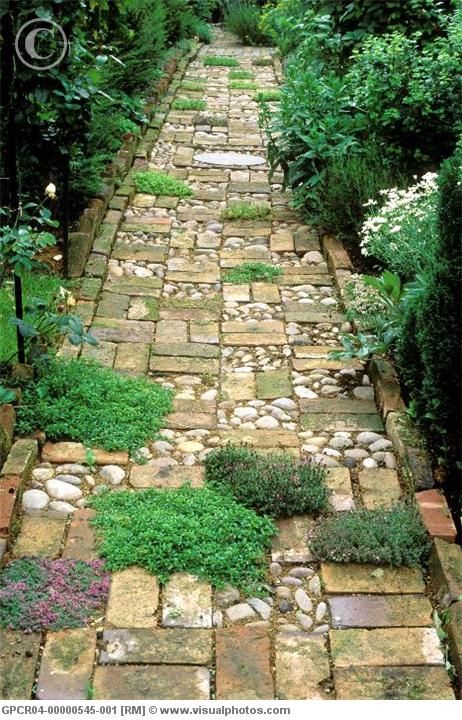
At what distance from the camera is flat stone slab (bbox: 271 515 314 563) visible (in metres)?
3.15

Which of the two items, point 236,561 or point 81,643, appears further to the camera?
point 236,561

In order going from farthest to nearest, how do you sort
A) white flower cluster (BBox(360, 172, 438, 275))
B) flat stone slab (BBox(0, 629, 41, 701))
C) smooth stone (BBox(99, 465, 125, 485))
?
→ white flower cluster (BBox(360, 172, 438, 275)), smooth stone (BBox(99, 465, 125, 485)), flat stone slab (BBox(0, 629, 41, 701))

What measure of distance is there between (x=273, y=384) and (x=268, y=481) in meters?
1.06

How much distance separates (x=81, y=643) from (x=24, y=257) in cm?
160

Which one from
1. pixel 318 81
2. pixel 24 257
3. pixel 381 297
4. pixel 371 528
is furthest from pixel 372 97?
pixel 371 528

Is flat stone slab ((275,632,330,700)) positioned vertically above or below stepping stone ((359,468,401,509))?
above

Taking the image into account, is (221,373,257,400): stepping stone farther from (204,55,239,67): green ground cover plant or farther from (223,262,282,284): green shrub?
(204,55,239,67): green ground cover plant

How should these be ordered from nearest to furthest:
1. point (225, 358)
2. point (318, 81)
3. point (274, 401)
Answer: point (274, 401) < point (225, 358) < point (318, 81)

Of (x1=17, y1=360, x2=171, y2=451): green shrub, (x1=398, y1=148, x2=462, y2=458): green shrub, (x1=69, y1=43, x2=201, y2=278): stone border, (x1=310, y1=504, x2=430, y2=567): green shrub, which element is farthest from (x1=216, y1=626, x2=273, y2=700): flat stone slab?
(x1=69, y1=43, x2=201, y2=278): stone border

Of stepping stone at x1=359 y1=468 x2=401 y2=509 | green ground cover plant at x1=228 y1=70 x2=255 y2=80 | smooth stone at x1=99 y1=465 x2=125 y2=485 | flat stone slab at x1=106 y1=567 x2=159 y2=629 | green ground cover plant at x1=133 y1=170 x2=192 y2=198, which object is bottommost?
green ground cover plant at x1=228 y1=70 x2=255 y2=80

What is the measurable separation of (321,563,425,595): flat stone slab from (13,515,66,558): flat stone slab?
926mm

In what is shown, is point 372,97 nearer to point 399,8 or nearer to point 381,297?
point 399,8

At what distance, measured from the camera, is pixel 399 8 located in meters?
7.23

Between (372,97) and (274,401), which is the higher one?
(372,97)
